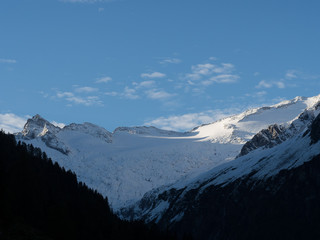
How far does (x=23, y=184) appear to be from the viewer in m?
133

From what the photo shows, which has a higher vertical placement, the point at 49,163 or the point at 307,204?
the point at 49,163

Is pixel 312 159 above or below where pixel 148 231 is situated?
above

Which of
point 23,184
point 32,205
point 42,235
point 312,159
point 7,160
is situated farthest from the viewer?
point 312,159

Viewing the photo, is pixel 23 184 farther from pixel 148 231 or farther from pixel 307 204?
pixel 307 204

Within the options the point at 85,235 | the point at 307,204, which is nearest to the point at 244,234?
the point at 307,204

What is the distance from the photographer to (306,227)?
17062cm

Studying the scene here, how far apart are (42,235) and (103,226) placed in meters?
46.8

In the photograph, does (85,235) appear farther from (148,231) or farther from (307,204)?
(307,204)

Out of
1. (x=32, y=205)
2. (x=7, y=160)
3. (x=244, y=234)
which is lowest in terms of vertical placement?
(x=244, y=234)

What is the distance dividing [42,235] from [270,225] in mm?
102145

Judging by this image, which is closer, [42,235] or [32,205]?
[42,235]

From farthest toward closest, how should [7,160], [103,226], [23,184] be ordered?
[7,160]
[103,226]
[23,184]

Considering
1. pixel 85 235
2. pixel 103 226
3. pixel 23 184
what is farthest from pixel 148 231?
pixel 23 184

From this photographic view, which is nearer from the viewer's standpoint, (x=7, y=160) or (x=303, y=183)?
(x=7, y=160)
